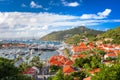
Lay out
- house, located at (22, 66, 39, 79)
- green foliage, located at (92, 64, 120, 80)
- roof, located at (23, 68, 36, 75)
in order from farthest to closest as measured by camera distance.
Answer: roof, located at (23, 68, 36, 75) < house, located at (22, 66, 39, 79) < green foliage, located at (92, 64, 120, 80)

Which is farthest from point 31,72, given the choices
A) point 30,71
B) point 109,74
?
point 109,74

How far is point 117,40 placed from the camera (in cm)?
10112

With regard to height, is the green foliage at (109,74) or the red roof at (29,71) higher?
the green foliage at (109,74)

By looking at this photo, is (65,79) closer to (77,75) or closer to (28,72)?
(77,75)

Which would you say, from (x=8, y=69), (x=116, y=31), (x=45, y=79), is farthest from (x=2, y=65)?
(x=116, y=31)

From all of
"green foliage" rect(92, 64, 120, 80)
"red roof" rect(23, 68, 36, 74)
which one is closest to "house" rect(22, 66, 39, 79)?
"red roof" rect(23, 68, 36, 74)

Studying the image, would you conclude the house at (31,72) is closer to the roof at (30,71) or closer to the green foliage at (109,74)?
the roof at (30,71)

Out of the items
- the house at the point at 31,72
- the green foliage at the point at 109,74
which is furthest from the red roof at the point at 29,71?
the green foliage at the point at 109,74

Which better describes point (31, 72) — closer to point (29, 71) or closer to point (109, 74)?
point (29, 71)

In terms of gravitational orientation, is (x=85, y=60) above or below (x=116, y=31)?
below

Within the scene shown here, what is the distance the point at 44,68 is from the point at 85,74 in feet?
46.8

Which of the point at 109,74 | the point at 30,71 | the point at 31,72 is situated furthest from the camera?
the point at 30,71

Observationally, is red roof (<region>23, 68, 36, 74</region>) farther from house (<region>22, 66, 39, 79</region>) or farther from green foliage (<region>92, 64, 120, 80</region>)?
green foliage (<region>92, 64, 120, 80</region>)

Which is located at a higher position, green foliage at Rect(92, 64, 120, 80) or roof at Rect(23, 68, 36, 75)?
green foliage at Rect(92, 64, 120, 80)
